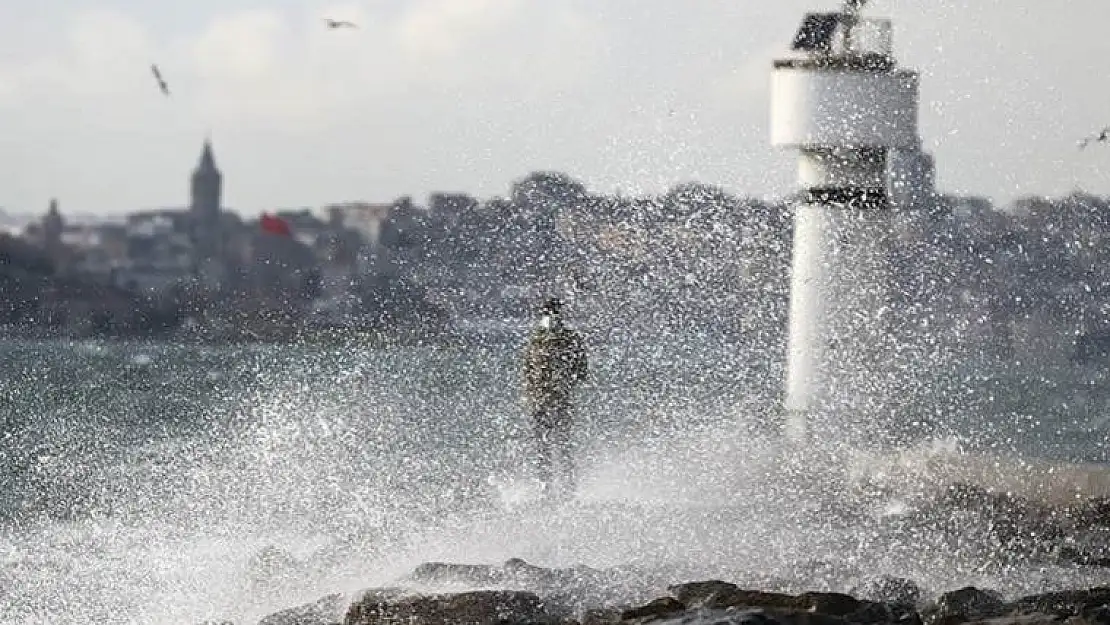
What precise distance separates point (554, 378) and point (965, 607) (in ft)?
20.1

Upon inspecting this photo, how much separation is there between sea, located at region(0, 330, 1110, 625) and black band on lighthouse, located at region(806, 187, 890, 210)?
1922mm

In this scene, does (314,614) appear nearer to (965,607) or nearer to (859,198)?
(965,607)

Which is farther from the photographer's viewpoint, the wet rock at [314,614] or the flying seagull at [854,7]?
the flying seagull at [854,7]

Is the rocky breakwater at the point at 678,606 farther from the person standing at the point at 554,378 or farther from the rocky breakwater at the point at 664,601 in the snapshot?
the person standing at the point at 554,378

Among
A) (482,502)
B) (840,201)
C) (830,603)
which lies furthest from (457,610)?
(482,502)

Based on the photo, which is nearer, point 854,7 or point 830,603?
point 830,603

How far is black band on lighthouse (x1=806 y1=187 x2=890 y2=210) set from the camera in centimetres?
1777

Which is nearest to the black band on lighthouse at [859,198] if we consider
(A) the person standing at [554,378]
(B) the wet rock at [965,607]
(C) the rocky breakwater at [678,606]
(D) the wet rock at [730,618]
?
(A) the person standing at [554,378]

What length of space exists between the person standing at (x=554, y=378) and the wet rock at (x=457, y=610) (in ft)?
18.3

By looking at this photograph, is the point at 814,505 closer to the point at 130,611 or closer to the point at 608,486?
the point at 608,486

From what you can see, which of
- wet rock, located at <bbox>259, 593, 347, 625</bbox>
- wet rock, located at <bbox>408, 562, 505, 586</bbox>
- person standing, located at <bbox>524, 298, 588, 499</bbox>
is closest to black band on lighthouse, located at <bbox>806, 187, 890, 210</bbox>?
person standing, located at <bbox>524, 298, 588, 499</bbox>

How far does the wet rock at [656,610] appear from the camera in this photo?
9.84 meters

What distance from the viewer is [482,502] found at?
18969 mm

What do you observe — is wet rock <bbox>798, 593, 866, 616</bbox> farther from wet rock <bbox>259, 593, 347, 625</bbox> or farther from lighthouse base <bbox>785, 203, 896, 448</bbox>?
lighthouse base <bbox>785, 203, 896, 448</bbox>
